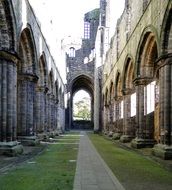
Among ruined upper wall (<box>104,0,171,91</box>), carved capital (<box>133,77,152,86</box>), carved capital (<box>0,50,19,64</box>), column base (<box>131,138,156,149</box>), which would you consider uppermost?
ruined upper wall (<box>104,0,171,91</box>)

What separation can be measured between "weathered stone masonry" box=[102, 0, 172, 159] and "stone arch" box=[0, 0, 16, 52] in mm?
5351

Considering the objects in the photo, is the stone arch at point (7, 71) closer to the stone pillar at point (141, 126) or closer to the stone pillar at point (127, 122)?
the stone pillar at point (141, 126)

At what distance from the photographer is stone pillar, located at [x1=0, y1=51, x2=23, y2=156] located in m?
15.0

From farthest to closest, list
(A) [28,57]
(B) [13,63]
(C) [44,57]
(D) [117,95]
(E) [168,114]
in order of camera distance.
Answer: (D) [117,95], (C) [44,57], (A) [28,57], (B) [13,63], (E) [168,114]

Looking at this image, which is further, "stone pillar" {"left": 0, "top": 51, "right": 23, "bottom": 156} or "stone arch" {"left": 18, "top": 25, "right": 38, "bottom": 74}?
"stone arch" {"left": 18, "top": 25, "right": 38, "bottom": 74}

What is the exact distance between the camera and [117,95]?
3253cm

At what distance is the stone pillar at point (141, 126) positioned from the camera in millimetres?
19812

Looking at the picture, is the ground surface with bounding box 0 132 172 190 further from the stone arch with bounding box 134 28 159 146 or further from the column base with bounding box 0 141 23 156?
the stone arch with bounding box 134 28 159 146

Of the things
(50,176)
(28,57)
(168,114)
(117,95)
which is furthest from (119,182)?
(117,95)

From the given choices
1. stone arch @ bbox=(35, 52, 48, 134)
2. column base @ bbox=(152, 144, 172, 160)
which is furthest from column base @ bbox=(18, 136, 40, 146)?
column base @ bbox=(152, 144, 172, 160)

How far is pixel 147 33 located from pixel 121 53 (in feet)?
31.6

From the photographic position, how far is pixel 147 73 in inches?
795

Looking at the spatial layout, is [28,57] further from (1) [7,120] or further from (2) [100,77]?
(2) [100,77]

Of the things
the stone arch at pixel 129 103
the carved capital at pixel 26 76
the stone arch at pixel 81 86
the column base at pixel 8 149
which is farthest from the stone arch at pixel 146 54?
the stone arch at pixel 81 86
